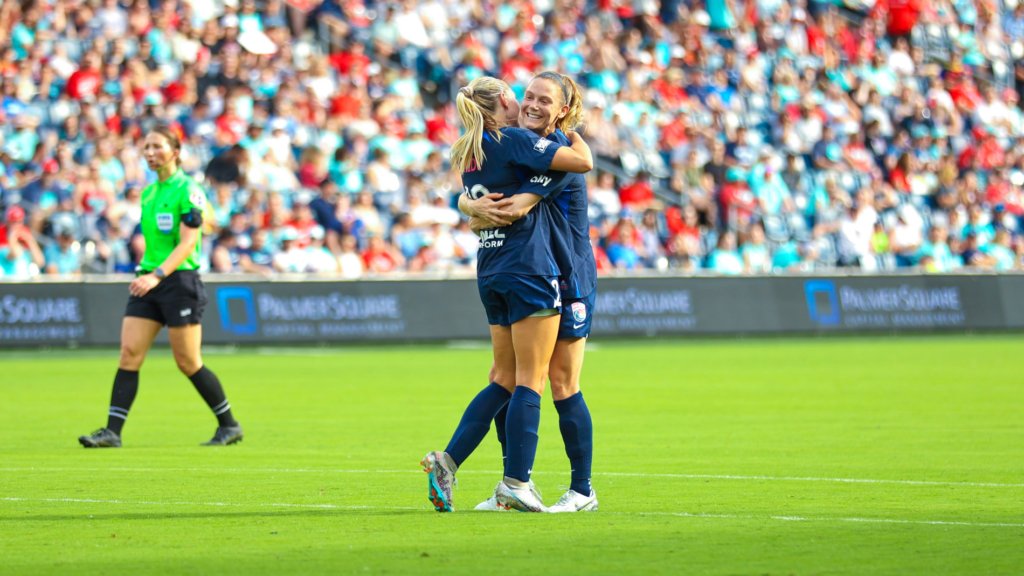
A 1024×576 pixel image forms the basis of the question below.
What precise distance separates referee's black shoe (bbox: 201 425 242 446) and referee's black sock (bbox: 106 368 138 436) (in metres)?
0.62

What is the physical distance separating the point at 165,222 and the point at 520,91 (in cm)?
1772

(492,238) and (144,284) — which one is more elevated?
(144,284)

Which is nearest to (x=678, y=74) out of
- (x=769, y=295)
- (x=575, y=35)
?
(x=575, y=35)

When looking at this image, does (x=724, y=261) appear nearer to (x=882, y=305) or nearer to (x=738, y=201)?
(x=738, y=201)

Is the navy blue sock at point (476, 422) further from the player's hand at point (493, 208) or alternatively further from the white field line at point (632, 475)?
the white field line at point (632, 475)

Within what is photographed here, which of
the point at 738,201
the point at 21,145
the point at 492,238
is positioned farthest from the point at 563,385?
the point at 738,201

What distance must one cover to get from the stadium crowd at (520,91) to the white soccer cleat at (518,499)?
14760 mm

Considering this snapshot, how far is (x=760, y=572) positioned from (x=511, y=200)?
7.15 ft

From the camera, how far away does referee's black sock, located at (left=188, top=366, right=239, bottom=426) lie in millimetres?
10086

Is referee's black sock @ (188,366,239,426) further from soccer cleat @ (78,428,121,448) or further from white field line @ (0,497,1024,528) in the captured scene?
white field line @ (0,497,1024,528)

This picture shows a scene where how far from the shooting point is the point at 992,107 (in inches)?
1297

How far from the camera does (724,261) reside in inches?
963

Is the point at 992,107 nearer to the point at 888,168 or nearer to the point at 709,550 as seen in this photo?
the point at 888,168

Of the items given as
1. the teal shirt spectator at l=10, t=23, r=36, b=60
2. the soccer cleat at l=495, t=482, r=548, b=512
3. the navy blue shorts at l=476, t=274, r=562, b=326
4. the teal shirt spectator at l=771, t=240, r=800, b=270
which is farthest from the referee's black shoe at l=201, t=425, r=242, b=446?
the teal shirt spectator at l=771, t=240, r=800, b=270
